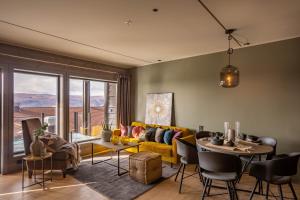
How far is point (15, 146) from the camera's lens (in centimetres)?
410

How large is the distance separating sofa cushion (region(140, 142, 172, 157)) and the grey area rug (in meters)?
0.30

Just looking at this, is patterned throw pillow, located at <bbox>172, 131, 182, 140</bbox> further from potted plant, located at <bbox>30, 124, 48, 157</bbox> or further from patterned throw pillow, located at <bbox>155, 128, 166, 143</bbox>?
potted plant, located at <bbox>30, 124, 48, 157</bbox>

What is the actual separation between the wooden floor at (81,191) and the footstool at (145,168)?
0.21 m

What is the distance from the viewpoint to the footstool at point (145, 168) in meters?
3.33

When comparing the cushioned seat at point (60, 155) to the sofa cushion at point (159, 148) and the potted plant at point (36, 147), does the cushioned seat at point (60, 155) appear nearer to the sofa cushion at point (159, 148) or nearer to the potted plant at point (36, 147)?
the potted plant at point (36, 147)

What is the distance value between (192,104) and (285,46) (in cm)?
226

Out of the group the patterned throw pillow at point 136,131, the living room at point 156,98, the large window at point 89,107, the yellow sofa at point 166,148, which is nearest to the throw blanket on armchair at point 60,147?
the living room at point 156,98

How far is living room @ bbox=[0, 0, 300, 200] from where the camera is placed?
2.49 meters

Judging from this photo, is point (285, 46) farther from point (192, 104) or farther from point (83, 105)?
point (83, 105)

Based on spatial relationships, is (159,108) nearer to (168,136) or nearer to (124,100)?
(168,136)

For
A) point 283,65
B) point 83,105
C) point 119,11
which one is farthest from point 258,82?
point 83,105

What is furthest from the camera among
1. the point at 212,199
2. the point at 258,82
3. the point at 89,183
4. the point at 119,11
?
the point at 258,82

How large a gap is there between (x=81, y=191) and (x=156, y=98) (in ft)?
10.6

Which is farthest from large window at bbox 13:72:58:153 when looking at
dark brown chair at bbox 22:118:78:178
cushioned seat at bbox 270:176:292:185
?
cushioned seat at bbox 270:176:292:185
